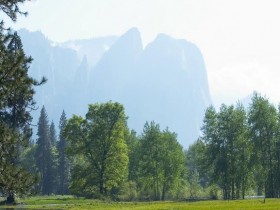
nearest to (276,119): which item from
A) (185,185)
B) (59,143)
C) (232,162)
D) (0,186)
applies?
(232,162)

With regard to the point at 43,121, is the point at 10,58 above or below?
below

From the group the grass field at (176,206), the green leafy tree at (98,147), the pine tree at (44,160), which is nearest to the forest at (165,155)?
the green leafy tree at (98,147)

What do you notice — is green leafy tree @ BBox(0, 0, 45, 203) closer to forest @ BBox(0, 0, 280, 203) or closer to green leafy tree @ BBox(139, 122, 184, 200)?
forest @ BBox(0, 0, 280, 203)

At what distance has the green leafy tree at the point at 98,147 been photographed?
8144cm

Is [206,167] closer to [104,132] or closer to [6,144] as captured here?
[104,132]

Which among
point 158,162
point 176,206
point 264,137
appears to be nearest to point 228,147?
point 264,137

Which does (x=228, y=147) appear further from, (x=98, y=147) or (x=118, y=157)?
(x=98, y=147)

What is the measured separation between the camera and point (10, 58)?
2284cm

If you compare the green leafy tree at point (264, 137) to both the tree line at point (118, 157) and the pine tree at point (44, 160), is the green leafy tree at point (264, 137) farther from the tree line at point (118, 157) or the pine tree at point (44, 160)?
the pine tree at point (44, 160)

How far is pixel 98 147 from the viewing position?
273 ft

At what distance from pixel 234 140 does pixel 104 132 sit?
27.4 metres

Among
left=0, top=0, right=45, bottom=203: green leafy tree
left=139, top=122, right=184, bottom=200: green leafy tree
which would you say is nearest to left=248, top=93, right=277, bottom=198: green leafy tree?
left=139, top=122, right=184, bottom=200: green leafy tree

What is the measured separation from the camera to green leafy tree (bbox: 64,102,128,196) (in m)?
81.4

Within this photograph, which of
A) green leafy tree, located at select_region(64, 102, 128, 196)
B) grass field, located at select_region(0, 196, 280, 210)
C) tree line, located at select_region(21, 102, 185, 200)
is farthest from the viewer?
tree line, located at select_region(21, 102, 185, 200)
